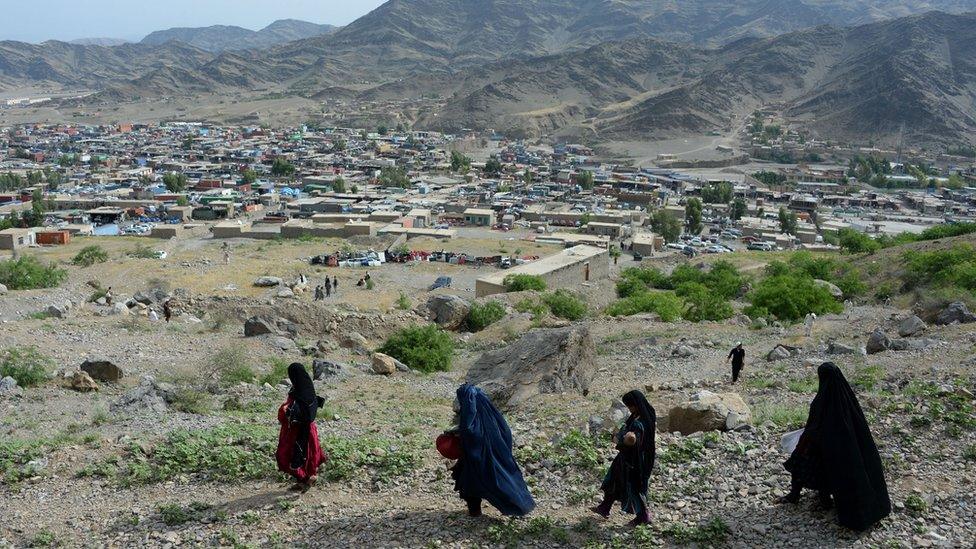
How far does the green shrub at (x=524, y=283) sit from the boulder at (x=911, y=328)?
8147mm

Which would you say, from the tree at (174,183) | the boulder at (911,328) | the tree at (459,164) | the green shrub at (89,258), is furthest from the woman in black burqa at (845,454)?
the tree at (459,164)

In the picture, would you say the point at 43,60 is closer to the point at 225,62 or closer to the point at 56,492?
the point at 225,62

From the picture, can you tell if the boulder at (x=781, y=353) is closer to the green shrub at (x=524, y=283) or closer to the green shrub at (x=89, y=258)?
the green shrub at (x=524, y=283)

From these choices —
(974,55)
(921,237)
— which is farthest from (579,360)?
(974,55)

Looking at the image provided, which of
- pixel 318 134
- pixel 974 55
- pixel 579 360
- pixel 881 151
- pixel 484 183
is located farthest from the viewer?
pixel 974 55

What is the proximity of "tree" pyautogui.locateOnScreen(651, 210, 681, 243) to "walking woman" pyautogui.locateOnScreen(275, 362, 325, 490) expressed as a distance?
107 feet

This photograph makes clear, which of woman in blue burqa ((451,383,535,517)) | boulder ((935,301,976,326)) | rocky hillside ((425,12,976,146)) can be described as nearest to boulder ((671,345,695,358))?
boulder ((935,301,976,326))

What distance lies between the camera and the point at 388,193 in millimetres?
46562

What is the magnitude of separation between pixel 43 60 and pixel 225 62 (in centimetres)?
5337

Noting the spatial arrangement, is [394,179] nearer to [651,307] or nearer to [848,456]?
[651,307]

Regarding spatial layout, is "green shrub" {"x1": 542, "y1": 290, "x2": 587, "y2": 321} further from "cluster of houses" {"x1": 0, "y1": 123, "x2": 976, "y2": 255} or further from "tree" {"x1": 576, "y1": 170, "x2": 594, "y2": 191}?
"tree" {"x1": 576, "y1": 170, "x2": 594, "y2": 191}

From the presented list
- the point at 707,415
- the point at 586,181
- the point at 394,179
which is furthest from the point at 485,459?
the point at 586,181

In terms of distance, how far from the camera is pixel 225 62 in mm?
131250

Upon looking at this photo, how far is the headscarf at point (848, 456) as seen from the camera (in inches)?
152
